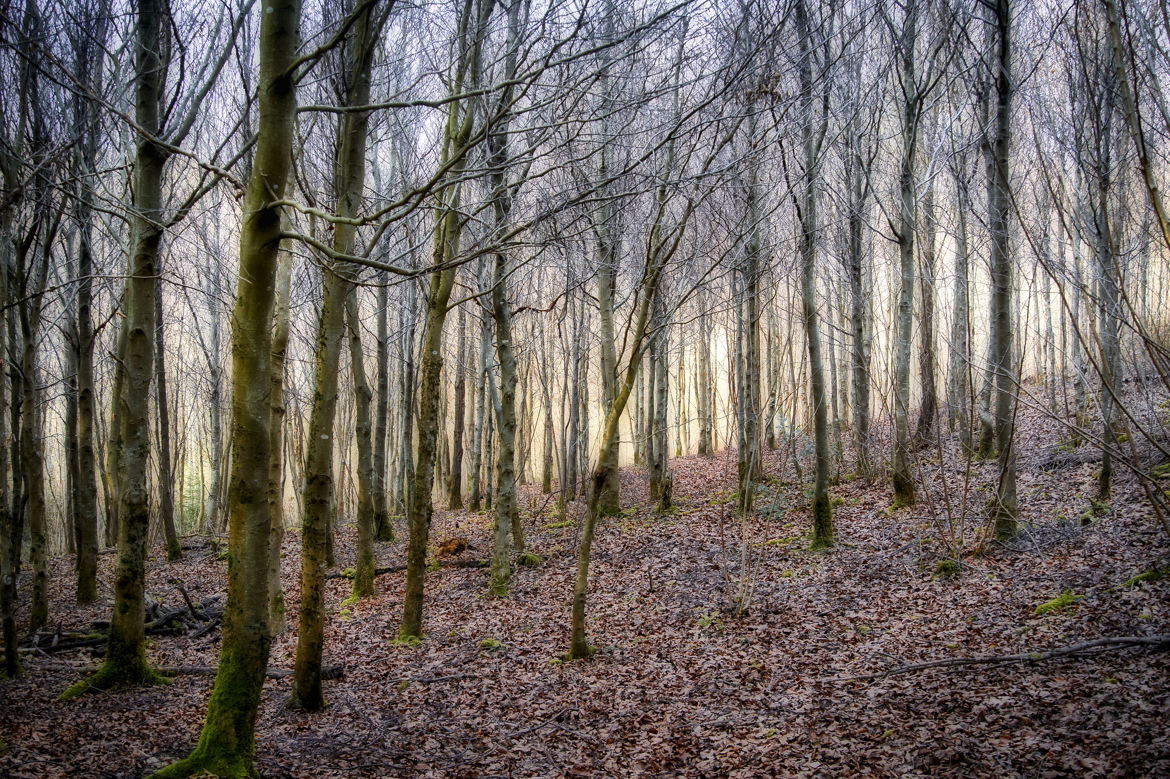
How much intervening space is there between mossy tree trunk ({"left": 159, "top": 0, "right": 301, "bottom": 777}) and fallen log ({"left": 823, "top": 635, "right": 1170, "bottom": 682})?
3.85m

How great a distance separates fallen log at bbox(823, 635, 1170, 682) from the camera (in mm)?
4102

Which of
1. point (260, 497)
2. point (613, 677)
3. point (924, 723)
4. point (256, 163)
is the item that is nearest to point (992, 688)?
point (924, 723)

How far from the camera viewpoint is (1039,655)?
14.3 ft

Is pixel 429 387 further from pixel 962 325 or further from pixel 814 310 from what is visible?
pixel 962 325

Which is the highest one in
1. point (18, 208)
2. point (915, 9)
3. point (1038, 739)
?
point (915, 9)

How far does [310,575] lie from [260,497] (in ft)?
5.86

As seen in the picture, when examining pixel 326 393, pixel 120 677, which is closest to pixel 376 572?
pixel 120 677

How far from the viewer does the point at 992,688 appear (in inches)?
163

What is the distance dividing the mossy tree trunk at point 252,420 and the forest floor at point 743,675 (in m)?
0.57

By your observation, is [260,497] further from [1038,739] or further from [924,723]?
[1038,739]

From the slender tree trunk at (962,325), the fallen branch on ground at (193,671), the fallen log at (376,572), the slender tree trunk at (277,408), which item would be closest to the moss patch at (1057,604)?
the slender tree trunk at (962,325)

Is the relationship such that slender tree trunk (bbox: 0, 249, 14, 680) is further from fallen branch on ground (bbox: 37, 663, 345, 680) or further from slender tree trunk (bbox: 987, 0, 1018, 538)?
slender tree trunk (bbox: 987, 0, 1018, 538)

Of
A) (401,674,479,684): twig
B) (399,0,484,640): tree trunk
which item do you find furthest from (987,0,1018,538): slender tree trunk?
(401,674,479,684): twig

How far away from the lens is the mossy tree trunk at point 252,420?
3480 mm
